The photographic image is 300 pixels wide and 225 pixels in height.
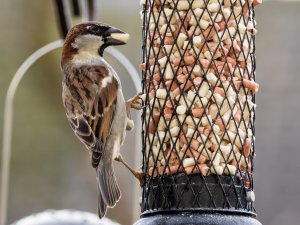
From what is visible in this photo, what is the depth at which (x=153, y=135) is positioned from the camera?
4.09m

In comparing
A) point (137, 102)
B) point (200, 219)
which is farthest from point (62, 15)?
point (200, 219)

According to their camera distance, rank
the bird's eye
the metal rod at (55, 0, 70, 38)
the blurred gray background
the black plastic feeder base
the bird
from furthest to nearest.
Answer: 1. the blurred gray background
2. the metal rod at (55, 0, 70, 38)
3. the bird's eye
4. the bird
5. the black plastic feeder base

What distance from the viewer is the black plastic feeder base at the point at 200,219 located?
3.83 meters

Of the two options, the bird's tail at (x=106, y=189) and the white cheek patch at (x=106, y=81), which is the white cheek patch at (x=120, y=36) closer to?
the white cheek patch at (x=106, y=81)

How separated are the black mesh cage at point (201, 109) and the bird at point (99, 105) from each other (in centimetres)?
29

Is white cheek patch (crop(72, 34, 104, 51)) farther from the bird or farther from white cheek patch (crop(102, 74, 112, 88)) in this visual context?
white cheek patch (crop(102, 74, 112, 88))

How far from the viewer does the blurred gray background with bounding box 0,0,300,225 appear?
8453 millimetres

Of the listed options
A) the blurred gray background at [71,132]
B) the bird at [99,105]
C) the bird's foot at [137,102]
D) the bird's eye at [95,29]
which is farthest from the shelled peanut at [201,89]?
the blurred gray background at [71,132]

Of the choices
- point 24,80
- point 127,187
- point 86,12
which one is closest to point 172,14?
point 86,12

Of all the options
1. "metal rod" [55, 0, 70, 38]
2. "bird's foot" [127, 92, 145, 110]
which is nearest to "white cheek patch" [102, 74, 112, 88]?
"bird's foot" [127, 92, 145, 110]

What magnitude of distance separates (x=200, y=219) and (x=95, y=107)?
0.77 m

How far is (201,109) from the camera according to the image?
3.98 metres

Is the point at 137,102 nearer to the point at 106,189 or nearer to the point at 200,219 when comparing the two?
the point at 106,189

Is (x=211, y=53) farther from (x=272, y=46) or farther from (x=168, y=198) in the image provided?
(x=272, y=46)
